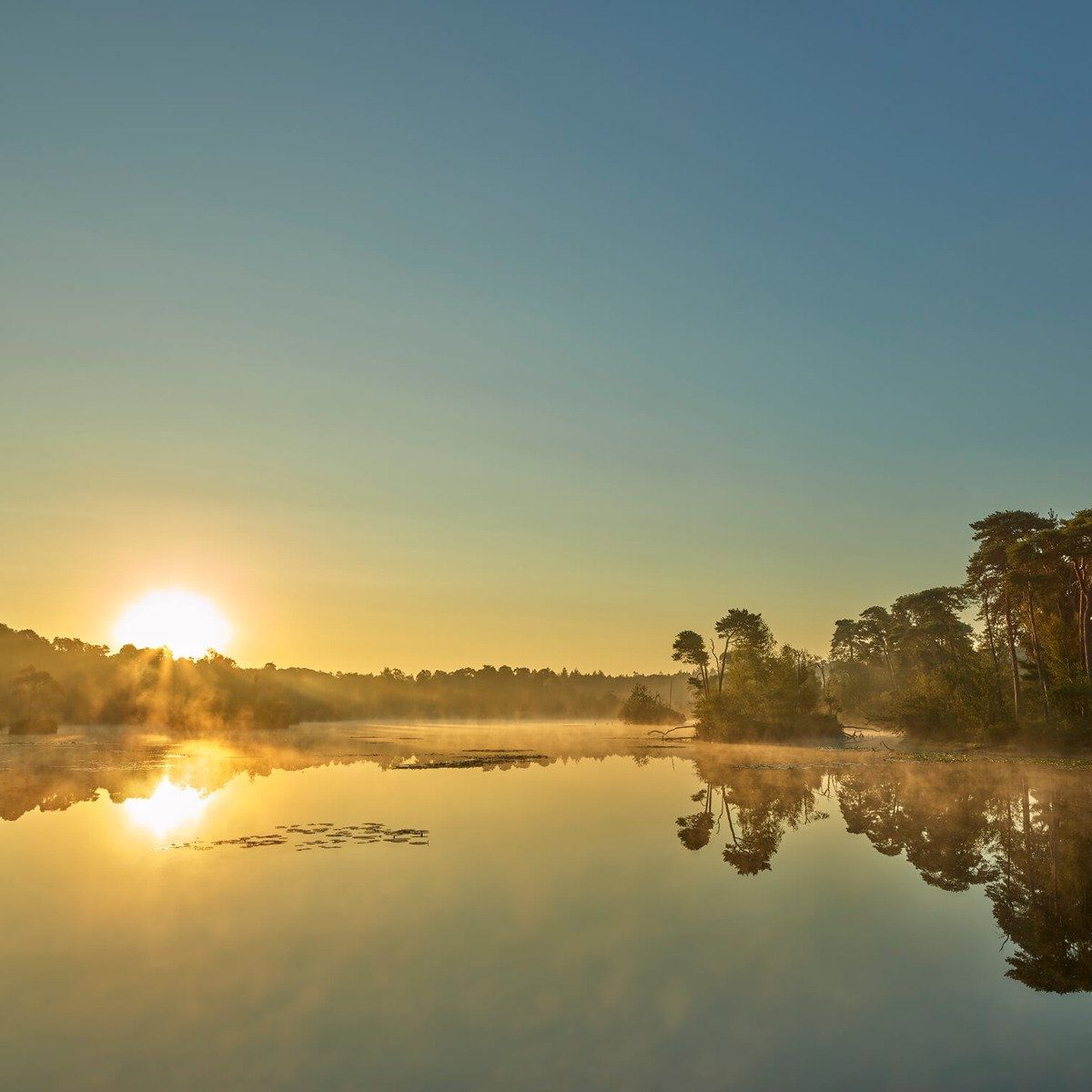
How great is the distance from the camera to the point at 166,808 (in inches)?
1437

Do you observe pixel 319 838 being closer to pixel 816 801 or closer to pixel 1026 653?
pixel 816 801

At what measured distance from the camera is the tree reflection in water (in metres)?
17.2

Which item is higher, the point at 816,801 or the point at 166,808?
the point at 816,801

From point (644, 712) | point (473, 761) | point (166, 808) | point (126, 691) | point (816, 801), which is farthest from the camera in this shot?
point (644, 712)

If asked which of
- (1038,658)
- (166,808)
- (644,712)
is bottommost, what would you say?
(166,808)

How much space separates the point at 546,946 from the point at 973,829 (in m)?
21.2

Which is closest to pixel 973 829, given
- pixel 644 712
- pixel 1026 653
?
pixel 1026 653

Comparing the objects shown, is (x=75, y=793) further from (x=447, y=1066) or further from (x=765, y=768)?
(x=765, y=768)

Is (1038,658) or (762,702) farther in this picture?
(762,702)

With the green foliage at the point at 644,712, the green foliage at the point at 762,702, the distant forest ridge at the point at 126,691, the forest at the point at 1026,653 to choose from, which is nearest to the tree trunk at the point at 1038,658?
the forest at the point at 1026,653

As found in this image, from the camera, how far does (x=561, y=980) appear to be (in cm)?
1391

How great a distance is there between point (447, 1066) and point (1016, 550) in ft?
198

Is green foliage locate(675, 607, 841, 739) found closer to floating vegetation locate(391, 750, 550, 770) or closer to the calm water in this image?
floating vegetation locate(391, 750, 550, 770)

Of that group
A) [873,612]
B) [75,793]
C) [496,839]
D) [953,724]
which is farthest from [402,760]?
[873,612]
